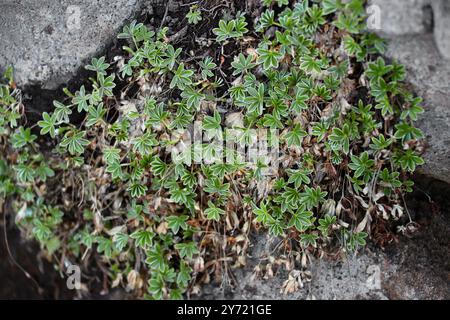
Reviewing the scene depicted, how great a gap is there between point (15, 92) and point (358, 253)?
2081 mm

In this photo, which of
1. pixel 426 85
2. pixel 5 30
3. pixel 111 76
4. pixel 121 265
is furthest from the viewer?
pixel 121 265

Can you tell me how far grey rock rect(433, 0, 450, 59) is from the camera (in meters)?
1.98

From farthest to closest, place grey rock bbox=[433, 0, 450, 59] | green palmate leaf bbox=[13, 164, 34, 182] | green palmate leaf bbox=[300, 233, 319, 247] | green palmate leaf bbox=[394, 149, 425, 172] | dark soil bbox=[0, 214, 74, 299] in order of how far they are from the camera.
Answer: dark soil bbox=[0, 214, 74, 299] < green palmate leaf bbox=[13, 164, 34, 182] < green palmate leaf bbox=[300, 233, 319, 247] < green palmate leaf bbox=[394, 149, 425, 172] < grey rock bbox=[433, 0, 450, 59]

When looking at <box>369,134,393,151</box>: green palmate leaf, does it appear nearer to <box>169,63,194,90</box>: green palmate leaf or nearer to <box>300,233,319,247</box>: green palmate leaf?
<box>300,233,319,247</box>: green palmate leaf

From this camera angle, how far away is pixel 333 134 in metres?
2.29

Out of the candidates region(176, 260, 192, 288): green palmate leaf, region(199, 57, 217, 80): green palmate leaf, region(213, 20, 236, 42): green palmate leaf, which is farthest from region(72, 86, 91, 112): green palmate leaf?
region(176, 260, 192, 288): green palmate leaf

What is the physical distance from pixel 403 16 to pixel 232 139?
936mm

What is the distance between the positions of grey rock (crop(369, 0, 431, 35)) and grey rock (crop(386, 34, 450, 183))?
39 millimetres

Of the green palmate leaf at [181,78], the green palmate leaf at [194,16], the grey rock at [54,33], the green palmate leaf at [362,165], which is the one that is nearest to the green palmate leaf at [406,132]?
the green palmate leaf at [362,165]

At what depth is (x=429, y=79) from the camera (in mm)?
2123
